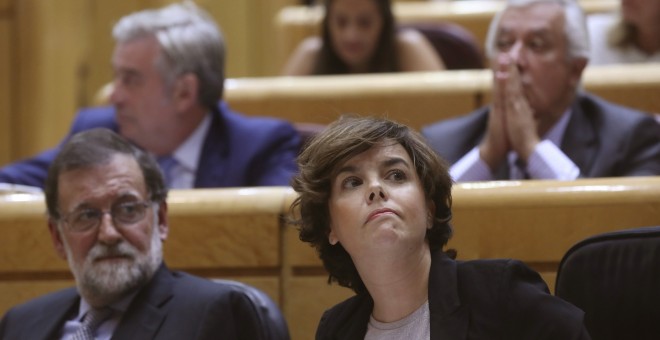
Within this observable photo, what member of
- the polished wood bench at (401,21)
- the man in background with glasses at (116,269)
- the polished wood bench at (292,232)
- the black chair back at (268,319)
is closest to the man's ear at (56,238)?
the man in background with glasses at (116,269)

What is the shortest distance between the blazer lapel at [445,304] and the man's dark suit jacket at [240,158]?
0.70 metres

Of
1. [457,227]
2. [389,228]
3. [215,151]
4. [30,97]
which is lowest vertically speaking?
[30,97]

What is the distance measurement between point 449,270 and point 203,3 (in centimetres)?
220

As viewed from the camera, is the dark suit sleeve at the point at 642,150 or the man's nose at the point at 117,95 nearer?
the dark suit sleeve at the point at 642,150

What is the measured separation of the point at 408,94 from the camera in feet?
6.22

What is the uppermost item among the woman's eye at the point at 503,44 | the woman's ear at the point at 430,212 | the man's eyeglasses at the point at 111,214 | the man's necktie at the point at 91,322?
the woman's ear at the point at 430,212

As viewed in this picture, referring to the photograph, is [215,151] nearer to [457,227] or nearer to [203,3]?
[457,227]

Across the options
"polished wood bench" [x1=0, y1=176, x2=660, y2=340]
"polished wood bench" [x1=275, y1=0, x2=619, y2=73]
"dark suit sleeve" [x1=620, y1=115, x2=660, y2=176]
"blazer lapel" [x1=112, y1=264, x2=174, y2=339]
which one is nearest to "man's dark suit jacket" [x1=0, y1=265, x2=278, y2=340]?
"blazer lapel" [x1=112, y1=264, x2=174, y2=339]

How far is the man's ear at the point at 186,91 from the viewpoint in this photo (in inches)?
69.8

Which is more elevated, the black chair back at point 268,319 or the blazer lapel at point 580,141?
the blazer lapel at point 580,141

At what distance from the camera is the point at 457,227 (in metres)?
1.25

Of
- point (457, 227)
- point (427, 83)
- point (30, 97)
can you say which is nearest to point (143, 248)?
point (457, 227)

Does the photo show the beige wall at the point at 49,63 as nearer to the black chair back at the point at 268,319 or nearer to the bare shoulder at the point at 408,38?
the bare shoulder at the point at 408,38

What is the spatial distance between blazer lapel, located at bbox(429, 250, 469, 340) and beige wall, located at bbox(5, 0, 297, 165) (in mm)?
1870
